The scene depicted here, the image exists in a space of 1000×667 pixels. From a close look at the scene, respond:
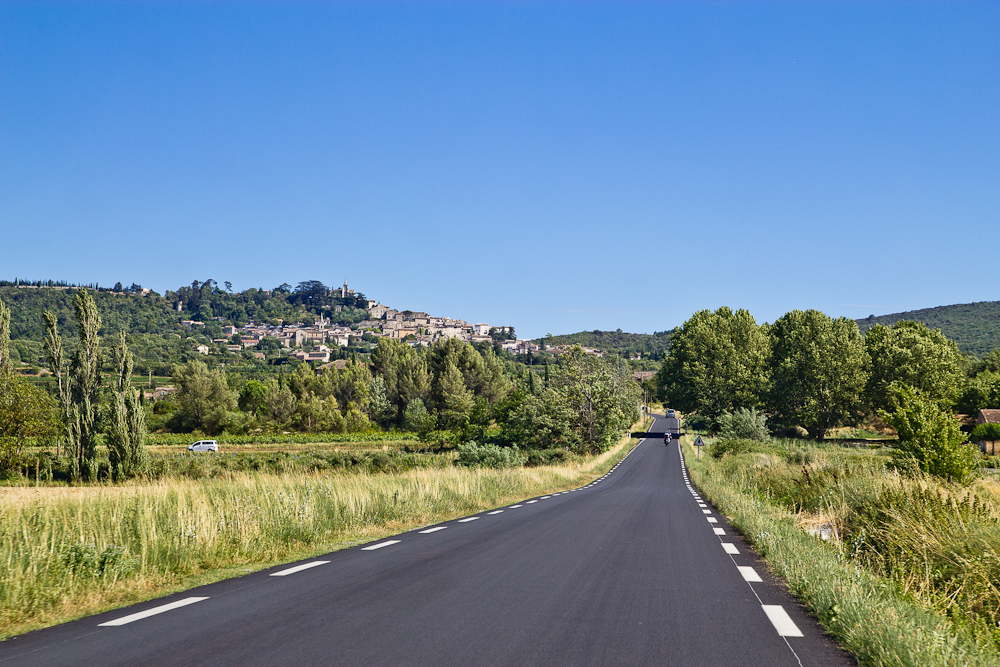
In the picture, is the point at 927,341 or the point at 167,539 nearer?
the point at 167,539

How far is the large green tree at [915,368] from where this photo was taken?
7525cm

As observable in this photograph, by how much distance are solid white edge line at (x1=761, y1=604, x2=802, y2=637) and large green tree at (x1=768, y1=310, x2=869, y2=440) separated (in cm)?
8152

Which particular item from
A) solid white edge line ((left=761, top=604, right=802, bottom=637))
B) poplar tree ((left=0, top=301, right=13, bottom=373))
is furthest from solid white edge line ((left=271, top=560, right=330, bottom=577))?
poplar tree ((left=0, top=301, right=13, bottom=373))

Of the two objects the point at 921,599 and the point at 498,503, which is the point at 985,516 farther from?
the point at 498,503

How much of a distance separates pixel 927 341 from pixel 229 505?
84443mm

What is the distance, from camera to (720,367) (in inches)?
3770

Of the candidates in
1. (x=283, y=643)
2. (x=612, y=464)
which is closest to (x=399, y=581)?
(x=283, y=643)

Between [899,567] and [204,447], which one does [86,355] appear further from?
[899,567]

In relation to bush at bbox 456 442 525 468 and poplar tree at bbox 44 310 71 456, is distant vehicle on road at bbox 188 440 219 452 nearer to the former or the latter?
poplar tree at bbox 44 310 71 456

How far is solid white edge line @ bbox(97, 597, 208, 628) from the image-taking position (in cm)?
524

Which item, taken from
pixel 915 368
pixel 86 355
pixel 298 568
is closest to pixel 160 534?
pixel 298 568

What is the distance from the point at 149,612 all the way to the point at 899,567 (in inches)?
292

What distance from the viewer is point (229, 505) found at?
398 inches

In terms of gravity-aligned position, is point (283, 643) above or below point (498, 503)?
above
